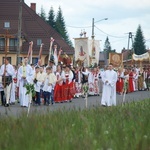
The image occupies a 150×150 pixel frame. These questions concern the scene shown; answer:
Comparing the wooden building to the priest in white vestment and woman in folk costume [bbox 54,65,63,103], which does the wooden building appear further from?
the priest in white vestment

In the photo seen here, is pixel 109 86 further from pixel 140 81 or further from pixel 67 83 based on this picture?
pixel 140 81

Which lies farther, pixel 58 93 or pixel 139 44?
pixel 139 44

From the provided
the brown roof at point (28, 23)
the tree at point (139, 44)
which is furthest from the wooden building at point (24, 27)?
the tree at point (139, 44)

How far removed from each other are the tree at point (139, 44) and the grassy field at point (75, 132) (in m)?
109

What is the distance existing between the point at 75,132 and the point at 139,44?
11584 cm

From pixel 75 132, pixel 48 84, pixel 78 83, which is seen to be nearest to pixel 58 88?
pixel 48 84

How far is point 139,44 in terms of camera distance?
12231cm

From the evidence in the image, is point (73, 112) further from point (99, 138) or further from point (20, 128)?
point (99, 138)

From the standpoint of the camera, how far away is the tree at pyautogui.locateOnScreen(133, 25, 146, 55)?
119m

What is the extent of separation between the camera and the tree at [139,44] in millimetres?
118688

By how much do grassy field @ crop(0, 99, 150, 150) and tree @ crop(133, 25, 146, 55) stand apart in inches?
4287

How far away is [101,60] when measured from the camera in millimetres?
121188

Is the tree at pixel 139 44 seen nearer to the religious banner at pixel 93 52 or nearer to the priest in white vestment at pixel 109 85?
the religious banner at pixel 93 52

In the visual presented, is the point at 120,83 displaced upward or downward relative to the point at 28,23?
downward
